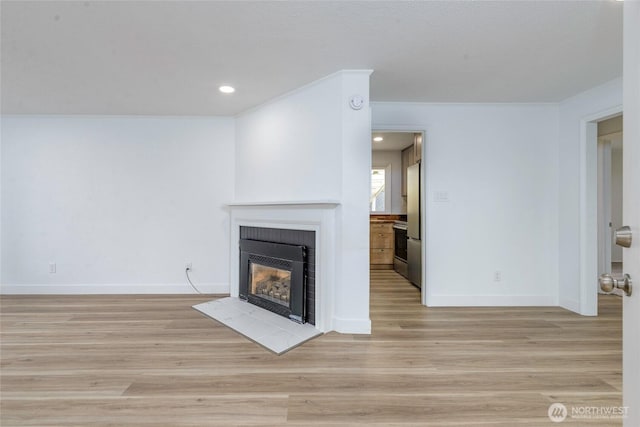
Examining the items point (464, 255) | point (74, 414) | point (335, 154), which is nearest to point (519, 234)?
point (464, 255)

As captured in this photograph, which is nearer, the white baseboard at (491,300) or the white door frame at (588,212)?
the white door frame at (588,212)

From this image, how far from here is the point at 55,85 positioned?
268cm

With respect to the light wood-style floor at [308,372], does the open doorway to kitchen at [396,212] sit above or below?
above

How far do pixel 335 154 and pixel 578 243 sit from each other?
2.83 meters

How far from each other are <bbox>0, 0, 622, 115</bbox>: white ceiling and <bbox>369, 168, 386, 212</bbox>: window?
2793 mm

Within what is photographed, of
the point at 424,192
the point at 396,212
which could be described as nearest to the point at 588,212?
the point at 424,192

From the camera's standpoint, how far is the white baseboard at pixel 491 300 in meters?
3.16

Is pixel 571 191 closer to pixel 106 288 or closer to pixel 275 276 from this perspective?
pixel 275 276

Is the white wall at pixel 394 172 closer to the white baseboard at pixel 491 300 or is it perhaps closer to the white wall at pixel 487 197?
the white wall at pixel 487 197

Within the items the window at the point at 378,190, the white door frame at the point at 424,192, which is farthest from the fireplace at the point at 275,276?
the window at the point at 378,190

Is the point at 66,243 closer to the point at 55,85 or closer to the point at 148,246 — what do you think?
the point at 148,246

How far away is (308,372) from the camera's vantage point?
1.85 meters

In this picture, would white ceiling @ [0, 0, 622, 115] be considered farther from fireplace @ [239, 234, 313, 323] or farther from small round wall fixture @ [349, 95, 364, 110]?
fireplace @ [239, 234, 313, 323]

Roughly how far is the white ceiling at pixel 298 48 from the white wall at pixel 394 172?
105 inches
